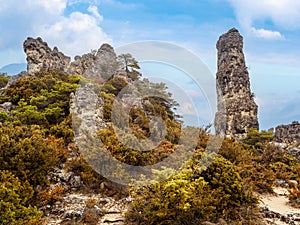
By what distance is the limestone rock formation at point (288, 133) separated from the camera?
21.0 m

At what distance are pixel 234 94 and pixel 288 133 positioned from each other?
18.4 ft

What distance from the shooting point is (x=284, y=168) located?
1415 centimetres

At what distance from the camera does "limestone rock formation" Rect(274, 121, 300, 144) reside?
21.0 meters

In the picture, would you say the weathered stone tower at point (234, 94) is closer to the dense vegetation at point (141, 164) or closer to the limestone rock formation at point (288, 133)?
the limestone rock formation at point (288, 133)

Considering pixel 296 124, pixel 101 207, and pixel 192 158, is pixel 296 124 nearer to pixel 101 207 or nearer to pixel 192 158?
pixel 192 158

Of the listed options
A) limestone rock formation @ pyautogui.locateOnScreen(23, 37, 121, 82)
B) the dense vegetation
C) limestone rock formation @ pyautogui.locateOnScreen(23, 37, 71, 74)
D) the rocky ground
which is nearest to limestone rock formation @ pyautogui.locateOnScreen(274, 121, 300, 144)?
the dense vegetation

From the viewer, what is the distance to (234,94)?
2527 cm

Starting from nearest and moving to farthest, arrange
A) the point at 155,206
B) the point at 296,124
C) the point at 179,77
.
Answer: the point at 155,206, the point at 179,77, the point at 296,124

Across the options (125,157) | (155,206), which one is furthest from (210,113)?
(155,206)

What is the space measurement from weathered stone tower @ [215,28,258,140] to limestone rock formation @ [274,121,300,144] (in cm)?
272

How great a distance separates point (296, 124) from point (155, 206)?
17282 millimetres

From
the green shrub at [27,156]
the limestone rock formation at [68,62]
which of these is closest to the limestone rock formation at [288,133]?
the limestone rock formation at [68,62]

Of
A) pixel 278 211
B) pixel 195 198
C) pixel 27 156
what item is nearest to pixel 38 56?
pixel 27 156

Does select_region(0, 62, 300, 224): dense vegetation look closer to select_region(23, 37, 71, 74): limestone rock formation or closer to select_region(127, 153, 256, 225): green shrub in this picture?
select_region(127, 153, 256, 225): green shrub
